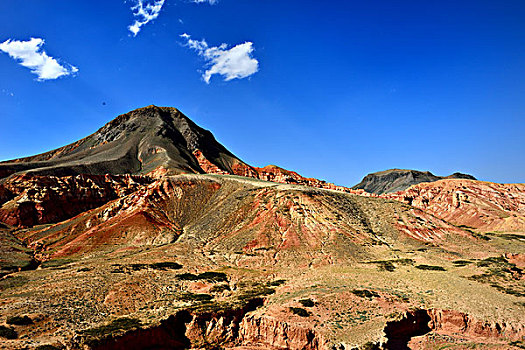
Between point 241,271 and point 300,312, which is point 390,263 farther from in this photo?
point 300,312

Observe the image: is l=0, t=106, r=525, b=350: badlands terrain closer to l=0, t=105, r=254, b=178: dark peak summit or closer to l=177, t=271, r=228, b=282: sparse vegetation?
l=177, t=271, r=228, b=282: sparse vegetation

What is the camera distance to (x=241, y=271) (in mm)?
48719

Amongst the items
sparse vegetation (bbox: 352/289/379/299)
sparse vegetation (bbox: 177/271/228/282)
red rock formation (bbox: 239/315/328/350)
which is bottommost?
red rock formation (bbox: 239/315/328/350)

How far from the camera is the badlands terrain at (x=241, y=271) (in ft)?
92.0

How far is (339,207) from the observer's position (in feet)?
238

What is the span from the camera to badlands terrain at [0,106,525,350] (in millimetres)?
28031

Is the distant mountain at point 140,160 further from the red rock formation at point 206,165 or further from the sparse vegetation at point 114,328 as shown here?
the sparse vegetation at point 114,328

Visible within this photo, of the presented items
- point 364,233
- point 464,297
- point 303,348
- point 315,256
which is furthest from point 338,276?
point 364,233

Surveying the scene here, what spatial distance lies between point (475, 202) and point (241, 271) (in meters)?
125

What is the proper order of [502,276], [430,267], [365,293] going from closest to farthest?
1. [365,293]
2. [502,276]
3. [430,267]

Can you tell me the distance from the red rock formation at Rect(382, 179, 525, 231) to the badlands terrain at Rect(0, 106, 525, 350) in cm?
314

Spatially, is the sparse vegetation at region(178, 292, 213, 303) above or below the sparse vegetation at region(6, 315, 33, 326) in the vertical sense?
above

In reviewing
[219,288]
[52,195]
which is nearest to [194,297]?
[219,288]

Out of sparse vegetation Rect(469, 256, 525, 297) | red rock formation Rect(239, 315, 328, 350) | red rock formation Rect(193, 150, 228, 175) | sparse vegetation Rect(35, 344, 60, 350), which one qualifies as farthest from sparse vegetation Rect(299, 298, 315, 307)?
red rock formation Rect(193, 150, 228, 175)
